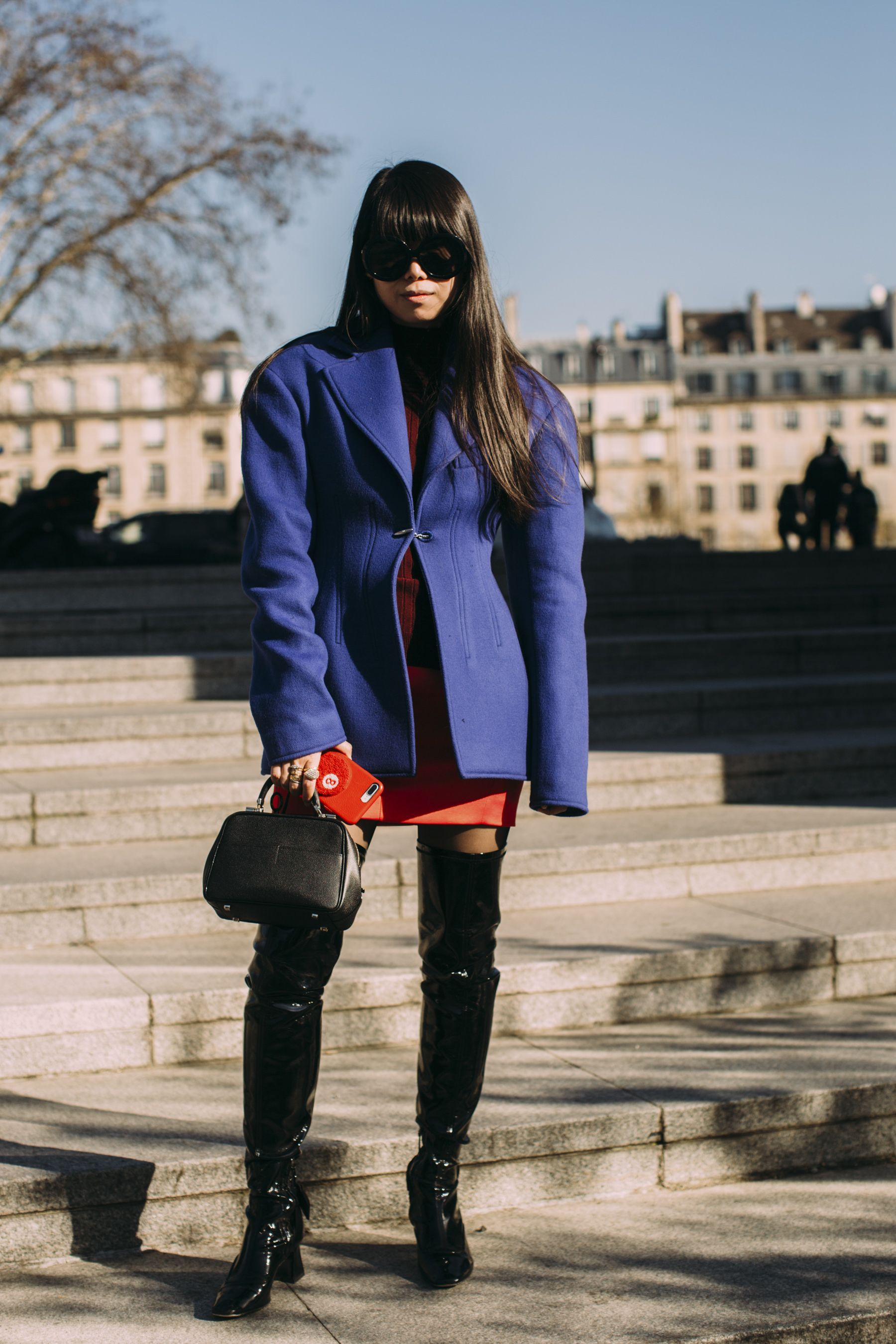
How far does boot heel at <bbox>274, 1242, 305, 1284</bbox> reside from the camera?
240 cm

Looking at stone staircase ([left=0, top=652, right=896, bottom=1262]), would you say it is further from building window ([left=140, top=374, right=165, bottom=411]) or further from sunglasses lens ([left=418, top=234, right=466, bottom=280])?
building window ([left=140, top=374, right=165, bottom=411])

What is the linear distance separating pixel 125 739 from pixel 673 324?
92.4m

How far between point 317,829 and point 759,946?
6.96 feet

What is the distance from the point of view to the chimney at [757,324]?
93312 millimetres

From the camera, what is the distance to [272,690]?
220cm

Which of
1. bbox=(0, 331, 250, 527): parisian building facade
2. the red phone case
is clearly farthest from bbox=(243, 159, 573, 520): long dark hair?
bbox=(0, 331, 250, 527): parisian building facade

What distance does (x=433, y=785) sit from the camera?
2357 millimetres

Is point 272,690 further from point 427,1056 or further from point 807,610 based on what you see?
point 807,610

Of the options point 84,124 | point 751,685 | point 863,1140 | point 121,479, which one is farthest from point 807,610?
point 121,479

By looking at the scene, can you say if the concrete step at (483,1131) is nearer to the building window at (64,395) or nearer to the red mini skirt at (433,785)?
the red mini skirt at (433,785)

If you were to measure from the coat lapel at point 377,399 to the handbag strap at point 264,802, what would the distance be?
0.56m

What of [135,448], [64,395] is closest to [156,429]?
[135,448]

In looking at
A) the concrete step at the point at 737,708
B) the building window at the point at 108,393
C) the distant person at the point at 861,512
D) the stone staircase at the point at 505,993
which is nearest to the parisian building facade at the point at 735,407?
the building window at the point at 108,393

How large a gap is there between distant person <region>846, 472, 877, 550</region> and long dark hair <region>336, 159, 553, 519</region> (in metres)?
18.0
